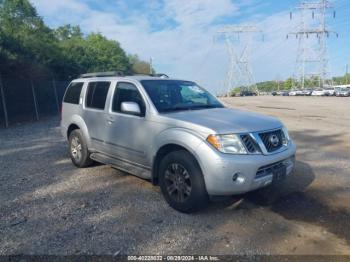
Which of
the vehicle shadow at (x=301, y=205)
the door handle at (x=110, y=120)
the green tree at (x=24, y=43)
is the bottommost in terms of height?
the vehicle shadow at (x=301, y=205)

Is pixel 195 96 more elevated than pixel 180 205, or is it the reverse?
pixel 195 96

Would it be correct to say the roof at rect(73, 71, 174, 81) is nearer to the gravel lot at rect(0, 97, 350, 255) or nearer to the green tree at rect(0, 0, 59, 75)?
the gravel lot at rect(0, 97, 350, 255)

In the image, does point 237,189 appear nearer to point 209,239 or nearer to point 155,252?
point 209,239

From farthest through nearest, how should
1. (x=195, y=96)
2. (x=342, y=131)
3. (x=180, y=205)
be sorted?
(x=342, y=131)
(x=195, y=96)
(x=180, y=205)

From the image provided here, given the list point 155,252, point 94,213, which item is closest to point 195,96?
point 94,213

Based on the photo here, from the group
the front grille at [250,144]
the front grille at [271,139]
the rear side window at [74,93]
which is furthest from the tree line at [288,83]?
the front grille at [250,144]

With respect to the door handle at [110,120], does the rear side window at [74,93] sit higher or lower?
higher

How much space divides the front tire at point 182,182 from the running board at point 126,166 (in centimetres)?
38

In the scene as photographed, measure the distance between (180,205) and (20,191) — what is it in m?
2.80

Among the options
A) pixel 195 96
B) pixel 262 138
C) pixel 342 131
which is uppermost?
pixel 195 96

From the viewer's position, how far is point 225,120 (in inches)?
167

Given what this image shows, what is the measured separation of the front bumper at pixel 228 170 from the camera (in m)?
3.74

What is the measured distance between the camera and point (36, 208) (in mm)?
4453

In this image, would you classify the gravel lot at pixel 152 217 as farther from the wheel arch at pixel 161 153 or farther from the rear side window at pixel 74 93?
the rear side window at pixel 74 93
